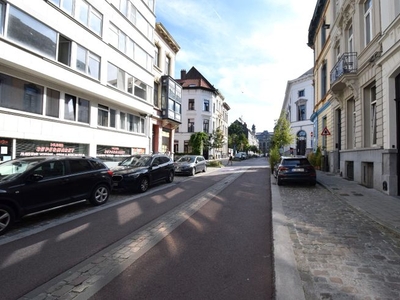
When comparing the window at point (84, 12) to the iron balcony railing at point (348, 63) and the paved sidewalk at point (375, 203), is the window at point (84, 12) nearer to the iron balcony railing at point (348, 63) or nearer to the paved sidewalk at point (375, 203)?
the iron balcony railing at point (348, 63)

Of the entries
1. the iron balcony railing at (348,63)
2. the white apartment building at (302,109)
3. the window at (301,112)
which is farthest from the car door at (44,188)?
the window at (301,112)

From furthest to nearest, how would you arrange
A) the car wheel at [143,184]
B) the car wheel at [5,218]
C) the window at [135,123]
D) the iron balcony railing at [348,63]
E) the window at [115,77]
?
the window at [135,123] → the window at [115,77] → the iron balcony railing at [348,63] → the car wheel at [143,184] → the car wheel at [5,218]

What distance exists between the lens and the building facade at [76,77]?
11.5m

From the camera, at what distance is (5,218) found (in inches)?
221

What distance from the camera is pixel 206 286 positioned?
3307 millimetres

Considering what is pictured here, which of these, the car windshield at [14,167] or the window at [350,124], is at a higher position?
the window at [350,124]

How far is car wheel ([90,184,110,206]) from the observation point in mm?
8244

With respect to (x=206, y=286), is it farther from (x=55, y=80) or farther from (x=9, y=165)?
(x=55, y=80)

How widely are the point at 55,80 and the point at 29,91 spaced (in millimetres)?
1365

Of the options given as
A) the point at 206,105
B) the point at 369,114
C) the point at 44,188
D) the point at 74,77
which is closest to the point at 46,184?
the point at 44,188

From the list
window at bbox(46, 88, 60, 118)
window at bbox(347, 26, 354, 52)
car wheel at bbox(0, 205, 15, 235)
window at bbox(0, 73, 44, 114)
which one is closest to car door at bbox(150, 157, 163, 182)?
window at bbox(46, 88, 60, 118)

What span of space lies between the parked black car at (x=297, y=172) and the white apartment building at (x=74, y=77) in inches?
445

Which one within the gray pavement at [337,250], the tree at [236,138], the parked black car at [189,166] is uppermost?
the tree at [236,138]

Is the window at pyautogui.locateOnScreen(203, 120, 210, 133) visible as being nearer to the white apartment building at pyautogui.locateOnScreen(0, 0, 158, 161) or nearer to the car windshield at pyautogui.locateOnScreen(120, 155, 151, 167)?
the white apartment building at pyautogui.locateOnScreen(0, 0, 158, 161)
